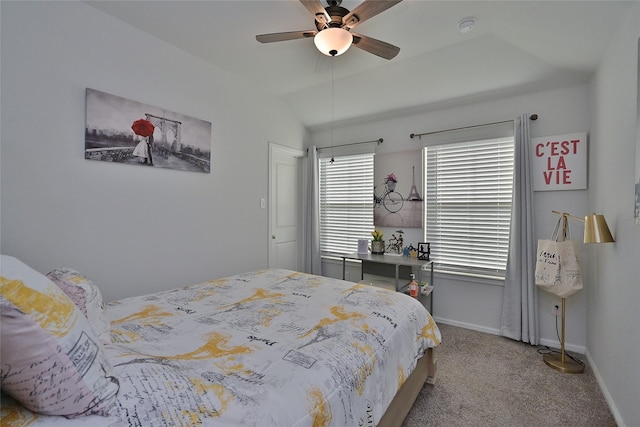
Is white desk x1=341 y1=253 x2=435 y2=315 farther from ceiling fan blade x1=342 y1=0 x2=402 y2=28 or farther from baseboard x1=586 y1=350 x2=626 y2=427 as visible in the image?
ceiling fan blade x1=342 y1=0 x2=402 y2=28

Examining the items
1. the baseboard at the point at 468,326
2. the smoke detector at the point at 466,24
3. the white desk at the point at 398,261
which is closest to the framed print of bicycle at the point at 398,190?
the white desk at the point at 398,261

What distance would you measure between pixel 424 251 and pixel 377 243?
0.58 metres

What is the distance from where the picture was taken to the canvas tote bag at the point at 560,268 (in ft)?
7.91

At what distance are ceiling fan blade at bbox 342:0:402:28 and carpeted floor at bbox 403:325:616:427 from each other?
8.44 ft

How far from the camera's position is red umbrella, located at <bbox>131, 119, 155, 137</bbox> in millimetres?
2451

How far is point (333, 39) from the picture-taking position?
1.94 metres

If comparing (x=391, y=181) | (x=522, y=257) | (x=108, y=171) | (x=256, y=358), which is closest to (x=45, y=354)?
(x=256, y=358)

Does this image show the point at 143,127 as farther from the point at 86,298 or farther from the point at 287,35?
the point at 86,298

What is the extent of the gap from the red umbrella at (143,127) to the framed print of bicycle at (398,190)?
2.65 m

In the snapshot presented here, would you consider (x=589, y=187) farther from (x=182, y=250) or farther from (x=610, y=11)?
(x=182, y=250)

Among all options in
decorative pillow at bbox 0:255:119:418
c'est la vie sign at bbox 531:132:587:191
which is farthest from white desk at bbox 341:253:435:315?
decorative pillow at bbox 0:255:119:418

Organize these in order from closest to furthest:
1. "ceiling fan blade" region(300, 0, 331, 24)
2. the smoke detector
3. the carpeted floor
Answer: "ceiling fan blade" region(300, 0, 331, 24), the carpeted floor, the smoke detector

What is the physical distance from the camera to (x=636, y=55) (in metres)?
1.64

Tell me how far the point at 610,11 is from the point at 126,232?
3.78 metres
